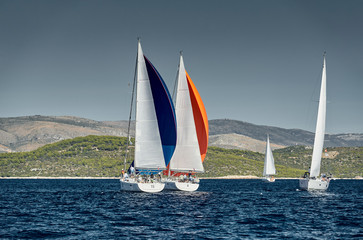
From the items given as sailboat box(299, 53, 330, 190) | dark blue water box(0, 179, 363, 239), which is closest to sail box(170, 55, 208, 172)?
dark blue water box(0, 179, 363, 239)

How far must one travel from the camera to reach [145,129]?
226ft

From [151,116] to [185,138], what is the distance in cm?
878

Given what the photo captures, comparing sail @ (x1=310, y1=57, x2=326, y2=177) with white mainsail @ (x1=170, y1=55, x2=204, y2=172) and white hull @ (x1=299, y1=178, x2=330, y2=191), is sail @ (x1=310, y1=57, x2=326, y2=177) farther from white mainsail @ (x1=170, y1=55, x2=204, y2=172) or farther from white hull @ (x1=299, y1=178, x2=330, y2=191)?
white mainsail @ (x1=170, y1=55, x2=204, y2=172)

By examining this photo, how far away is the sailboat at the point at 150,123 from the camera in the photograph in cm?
6862

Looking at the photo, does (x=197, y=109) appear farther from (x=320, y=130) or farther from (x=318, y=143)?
(x=320, y=130)

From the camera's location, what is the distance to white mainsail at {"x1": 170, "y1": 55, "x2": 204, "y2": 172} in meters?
75.4

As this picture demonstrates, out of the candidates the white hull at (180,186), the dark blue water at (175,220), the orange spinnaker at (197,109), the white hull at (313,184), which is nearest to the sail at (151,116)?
the white hull at (180,186)

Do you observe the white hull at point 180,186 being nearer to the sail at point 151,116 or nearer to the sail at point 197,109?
the sail at point 151,116

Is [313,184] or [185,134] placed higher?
[185,134]

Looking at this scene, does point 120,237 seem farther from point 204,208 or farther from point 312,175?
point 312,175

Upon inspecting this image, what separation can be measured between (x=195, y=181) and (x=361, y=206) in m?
23.4

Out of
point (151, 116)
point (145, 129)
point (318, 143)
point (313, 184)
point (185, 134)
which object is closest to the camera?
point (151, 116)

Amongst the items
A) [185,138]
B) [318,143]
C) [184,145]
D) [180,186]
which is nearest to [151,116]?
[185,138]

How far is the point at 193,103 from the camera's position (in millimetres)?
79375
